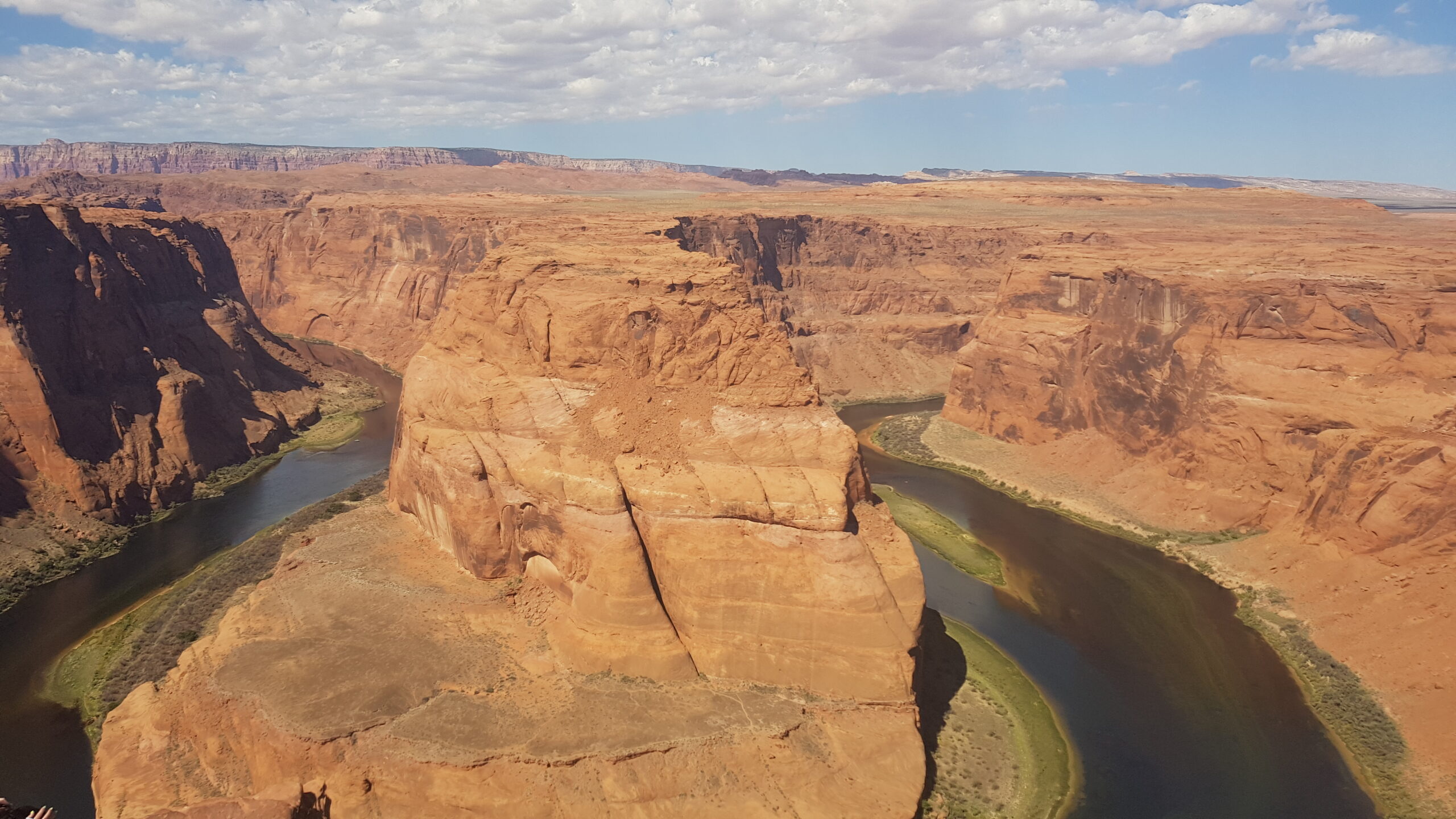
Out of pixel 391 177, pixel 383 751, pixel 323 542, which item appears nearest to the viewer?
pixel 383 751

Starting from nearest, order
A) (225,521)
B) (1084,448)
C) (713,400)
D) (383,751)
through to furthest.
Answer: (383,751) < (713,400) < (225,521) < (1084,448)

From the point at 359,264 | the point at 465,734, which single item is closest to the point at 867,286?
the point at 359,264

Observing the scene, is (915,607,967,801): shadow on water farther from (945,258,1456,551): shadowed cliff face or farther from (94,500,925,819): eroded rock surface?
(945,258,1456,551): shadowed cliff face

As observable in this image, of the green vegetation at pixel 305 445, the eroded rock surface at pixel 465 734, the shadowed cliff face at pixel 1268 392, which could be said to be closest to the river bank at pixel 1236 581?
the shadowed cliff face at pixel 1268 392

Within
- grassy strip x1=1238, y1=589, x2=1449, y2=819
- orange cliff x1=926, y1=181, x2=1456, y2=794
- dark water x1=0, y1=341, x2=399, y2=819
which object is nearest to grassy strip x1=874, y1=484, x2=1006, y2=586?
orange cliff x1=926, y1=181, x2=1456, y2=794

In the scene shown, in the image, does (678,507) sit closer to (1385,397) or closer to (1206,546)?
(1206,546)

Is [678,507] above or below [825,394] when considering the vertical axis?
above

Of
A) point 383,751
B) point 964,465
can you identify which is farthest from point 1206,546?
point 383,751
